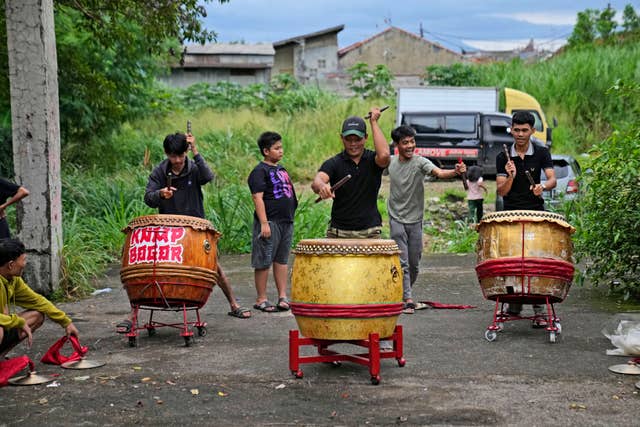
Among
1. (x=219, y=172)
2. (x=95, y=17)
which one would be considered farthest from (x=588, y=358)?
(x=219, y=172)

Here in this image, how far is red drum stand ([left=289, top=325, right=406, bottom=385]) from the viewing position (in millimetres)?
6156

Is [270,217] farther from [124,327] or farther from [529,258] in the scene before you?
[529,258]

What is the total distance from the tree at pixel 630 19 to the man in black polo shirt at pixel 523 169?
38.0 m

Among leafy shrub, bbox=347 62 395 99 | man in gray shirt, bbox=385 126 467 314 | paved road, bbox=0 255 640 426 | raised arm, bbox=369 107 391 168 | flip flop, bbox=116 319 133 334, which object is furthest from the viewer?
leafy shrub, bbox=347 62 395 99

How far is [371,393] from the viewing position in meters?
6.00

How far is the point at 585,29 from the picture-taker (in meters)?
46.9

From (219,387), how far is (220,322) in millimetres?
2462

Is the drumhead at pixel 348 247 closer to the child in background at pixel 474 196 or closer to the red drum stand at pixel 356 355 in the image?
the red drum stand at pixel 356 355

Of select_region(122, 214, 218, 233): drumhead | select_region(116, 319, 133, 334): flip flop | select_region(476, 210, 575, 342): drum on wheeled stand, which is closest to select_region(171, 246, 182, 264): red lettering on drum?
select_region(122, 214, 218, 233): drumhead

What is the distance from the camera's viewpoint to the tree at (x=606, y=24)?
4500 centimetres

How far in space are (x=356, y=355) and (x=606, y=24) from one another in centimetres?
4195

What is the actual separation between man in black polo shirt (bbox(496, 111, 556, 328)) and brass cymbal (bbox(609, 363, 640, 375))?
136 centimetres

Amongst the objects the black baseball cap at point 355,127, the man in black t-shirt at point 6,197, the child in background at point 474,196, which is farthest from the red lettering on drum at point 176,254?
the child in background at point 474,196

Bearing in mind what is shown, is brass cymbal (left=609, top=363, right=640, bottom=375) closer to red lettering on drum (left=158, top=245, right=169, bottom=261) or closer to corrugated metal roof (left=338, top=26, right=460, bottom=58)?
red lettering on drum (left=158, top=245, right=169, bottom=261)
